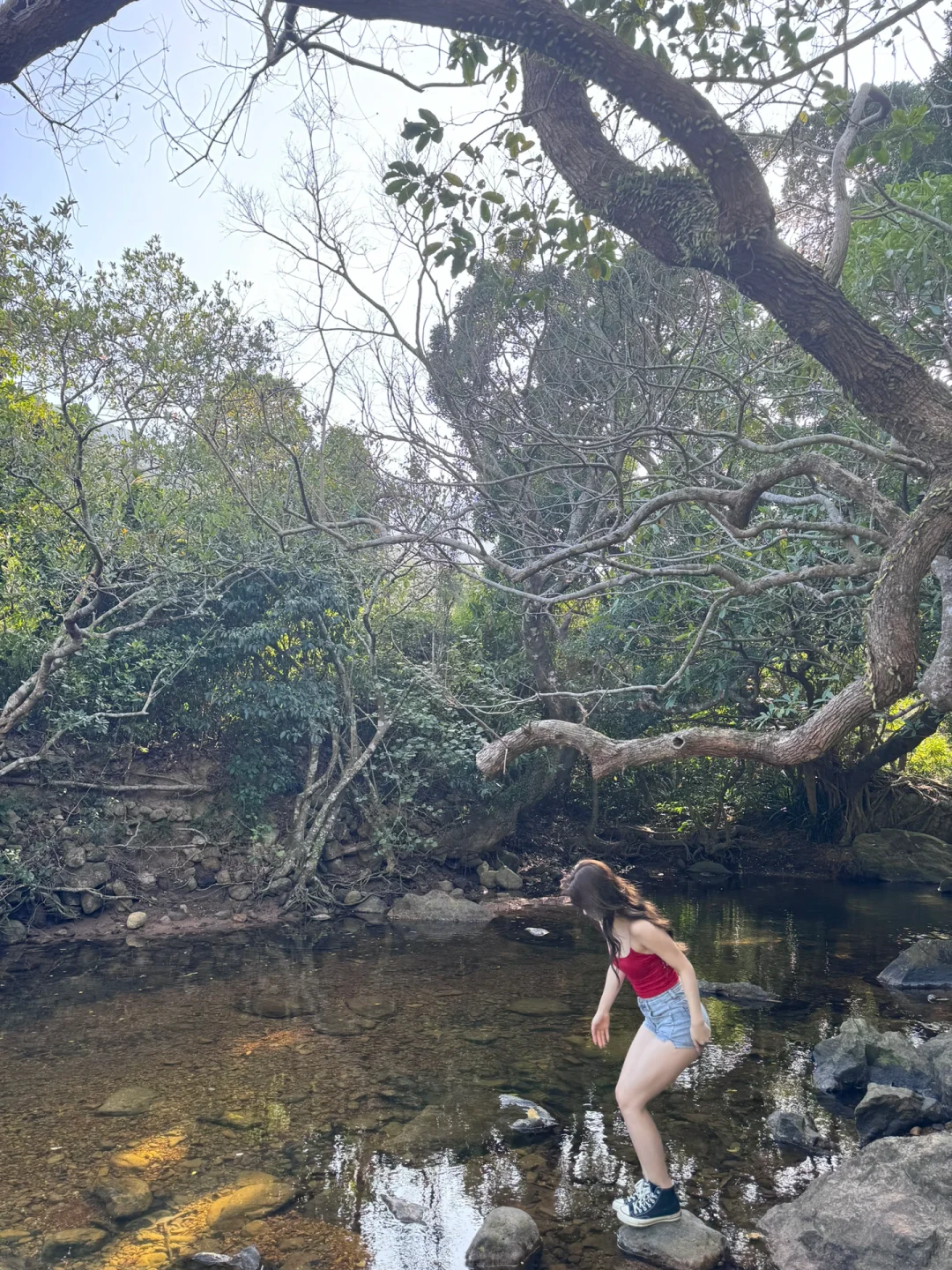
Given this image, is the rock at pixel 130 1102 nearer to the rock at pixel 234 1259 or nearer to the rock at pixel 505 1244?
the rock at pixel 234 1259

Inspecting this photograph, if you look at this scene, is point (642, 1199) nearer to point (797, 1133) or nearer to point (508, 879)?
point (797, 1133)

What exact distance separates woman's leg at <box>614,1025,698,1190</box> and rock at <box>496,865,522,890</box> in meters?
9.06

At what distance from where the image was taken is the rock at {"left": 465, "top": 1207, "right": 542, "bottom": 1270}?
414 centimetres

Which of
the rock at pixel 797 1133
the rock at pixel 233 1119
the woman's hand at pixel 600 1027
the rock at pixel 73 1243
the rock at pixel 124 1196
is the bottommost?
the rock at pixel 73 1243

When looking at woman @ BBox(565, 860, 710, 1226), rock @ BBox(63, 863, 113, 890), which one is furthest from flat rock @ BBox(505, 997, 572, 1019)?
rock @ BBox(63, 863, 113, 890)

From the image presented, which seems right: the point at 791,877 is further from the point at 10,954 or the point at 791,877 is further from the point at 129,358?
the point at 129,358

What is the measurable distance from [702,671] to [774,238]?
28.3ft

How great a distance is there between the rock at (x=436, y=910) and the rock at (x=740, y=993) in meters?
3.78

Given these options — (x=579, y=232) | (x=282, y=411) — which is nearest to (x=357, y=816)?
(x=282, y=411)

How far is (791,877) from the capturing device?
1530 cm

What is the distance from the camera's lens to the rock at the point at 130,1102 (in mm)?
5965

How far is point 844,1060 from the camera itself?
6.29 m

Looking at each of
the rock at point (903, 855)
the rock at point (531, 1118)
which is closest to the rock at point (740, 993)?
the rock at point (531, 1118)

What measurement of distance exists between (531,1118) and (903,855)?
1150 centimetres
